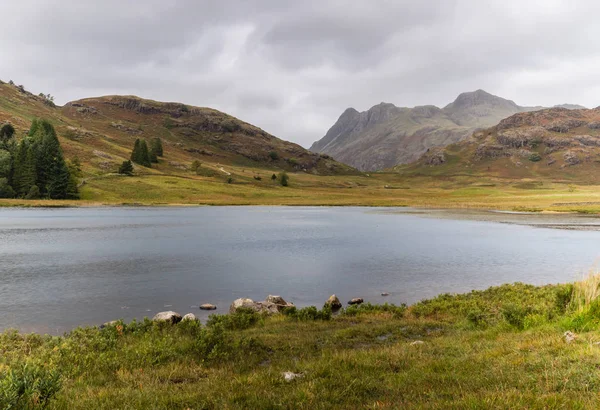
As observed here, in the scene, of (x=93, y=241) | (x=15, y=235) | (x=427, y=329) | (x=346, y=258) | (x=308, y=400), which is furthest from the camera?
(x=15, y=235)

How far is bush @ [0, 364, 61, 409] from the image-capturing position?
753cm

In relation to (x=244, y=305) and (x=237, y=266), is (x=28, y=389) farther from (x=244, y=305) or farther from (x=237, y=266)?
(x=237, y=266)

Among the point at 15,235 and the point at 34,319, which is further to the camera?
the point at 15,235

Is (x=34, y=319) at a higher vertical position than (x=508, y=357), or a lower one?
lower

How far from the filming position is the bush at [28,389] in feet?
24.7

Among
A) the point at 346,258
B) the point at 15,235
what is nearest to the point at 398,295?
the point at 346,258

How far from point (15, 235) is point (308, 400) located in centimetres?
7071

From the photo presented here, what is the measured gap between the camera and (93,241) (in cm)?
5762

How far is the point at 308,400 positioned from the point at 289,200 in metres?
169

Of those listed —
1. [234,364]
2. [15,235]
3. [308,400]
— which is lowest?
[15,235]

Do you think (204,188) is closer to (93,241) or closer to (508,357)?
(93,241)

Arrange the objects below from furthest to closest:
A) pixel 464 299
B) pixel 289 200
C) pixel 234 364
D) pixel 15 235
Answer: pixel 289 200 < pixel 15 235 < pixel 464 299 < pixel 234 364

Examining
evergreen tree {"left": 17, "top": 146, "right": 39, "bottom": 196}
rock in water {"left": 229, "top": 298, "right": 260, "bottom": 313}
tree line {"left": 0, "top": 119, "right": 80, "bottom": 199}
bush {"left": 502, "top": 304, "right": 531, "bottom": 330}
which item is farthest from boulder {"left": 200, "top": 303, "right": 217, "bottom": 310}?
evergreen tree {"left": 17, "top": 146, "right": 39, "bottom": 196}

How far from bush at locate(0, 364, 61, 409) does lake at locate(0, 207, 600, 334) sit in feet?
51.0
